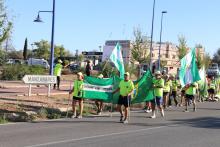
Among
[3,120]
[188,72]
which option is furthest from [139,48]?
[3,120]

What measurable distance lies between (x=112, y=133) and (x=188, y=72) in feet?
36.5

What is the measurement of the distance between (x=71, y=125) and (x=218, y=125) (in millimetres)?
5157

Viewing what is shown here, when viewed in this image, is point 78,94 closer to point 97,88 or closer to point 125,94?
point 97,88

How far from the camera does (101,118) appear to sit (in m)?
17.9

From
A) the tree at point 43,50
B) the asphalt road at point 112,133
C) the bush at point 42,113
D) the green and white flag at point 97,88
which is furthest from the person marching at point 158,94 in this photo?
the tree at point 43,50

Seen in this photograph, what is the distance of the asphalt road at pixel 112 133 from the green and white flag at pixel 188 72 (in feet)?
17.5

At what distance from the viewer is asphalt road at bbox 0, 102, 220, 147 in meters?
11.5

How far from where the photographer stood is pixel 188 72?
23781 mm

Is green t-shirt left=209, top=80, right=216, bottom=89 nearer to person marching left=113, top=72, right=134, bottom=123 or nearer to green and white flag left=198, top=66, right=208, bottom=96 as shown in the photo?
green and white flag left=198, top=66, right=208, bottom=96

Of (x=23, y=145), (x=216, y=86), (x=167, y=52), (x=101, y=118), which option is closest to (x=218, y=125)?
(x=101, y=118)

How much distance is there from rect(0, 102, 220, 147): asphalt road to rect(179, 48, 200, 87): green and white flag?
533 centimetres

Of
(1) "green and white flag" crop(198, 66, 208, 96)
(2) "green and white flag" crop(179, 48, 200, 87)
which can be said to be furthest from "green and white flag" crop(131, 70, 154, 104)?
(1) "green and white flag" crop(198, 66, 208, 96)

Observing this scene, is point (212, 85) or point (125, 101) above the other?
point (212, 85)

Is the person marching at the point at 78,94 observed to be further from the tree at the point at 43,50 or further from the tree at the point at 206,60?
the tree at the point at 43,50
